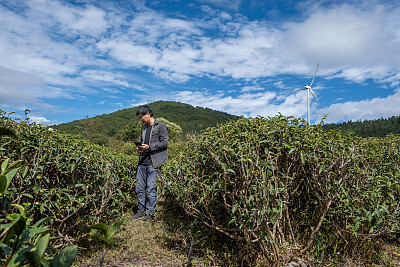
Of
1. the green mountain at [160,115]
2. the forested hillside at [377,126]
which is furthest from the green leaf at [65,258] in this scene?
the forested hillside at [377,126]

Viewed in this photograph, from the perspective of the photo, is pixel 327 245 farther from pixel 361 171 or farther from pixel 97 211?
pixel 97 211

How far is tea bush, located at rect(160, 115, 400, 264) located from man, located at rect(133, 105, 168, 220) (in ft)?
6.42

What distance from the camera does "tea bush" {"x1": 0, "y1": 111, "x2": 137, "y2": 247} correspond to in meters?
3.43

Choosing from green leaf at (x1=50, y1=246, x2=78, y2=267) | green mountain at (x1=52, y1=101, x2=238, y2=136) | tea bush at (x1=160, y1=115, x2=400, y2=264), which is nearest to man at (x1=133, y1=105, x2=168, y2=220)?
tea bush at (x1=160, y1=115, x2=400, y2=264)

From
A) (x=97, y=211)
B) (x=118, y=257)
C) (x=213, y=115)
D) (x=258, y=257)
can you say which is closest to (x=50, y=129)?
(x=97, y=211)

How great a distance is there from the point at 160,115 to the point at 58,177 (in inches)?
2743

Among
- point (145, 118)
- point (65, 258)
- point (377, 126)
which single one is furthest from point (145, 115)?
point (377, 126)

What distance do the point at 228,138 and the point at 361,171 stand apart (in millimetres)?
1746

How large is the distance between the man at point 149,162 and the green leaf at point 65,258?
478cm

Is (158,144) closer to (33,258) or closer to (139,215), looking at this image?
(139,215)

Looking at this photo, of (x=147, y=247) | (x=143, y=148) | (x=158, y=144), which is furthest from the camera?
(x=158, y=144)

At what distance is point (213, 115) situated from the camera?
82625mm

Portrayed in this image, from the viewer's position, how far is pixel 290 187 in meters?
3.41

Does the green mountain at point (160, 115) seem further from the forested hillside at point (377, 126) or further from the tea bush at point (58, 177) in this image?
the forested hillside at point (377, 126)
